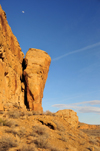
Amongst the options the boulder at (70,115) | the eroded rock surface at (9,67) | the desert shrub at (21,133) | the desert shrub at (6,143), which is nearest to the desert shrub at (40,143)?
the desert shrub at (21,133)

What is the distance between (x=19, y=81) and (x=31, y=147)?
12.2 m

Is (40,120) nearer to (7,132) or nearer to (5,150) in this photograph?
(7,132)

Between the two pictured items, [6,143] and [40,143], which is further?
[40,143]

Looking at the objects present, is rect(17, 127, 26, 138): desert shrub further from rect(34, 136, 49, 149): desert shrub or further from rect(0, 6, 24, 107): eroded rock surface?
rect(0, 6, 24, 107): eroded rock surface

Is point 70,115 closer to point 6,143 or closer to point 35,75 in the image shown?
point 35,75

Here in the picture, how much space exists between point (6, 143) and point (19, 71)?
509 inches

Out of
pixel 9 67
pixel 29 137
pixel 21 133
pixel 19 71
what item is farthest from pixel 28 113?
pixel 19 71

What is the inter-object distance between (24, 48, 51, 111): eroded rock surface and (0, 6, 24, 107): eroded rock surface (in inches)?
45.4

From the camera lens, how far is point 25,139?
28.1 ft

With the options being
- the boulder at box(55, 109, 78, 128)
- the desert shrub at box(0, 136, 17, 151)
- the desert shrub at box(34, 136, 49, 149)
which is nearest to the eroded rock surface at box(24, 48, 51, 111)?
the boulder at box(55, 109, 78, 128)

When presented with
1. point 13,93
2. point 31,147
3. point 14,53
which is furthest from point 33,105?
point 31,147

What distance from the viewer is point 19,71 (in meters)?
19.4

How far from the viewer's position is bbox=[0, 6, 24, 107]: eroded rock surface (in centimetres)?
1367

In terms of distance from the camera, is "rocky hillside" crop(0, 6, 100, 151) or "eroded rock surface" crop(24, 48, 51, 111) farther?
"eroded rock surface" crop(24, 48, 51, 111)
